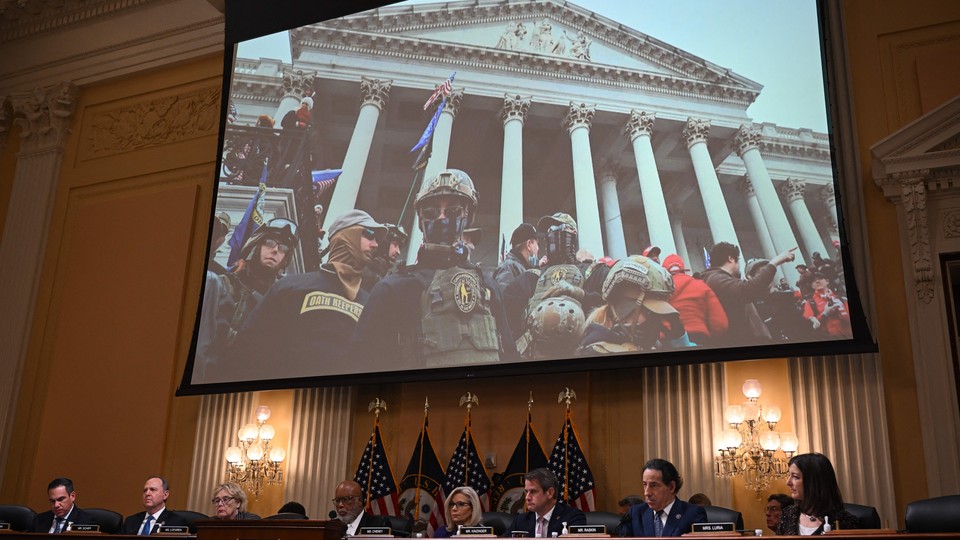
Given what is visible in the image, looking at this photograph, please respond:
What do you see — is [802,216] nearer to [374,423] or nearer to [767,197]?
[767,197]

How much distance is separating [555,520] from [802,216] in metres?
3.00

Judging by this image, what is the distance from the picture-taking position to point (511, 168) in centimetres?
795

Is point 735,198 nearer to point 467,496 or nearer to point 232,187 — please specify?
point 467,496

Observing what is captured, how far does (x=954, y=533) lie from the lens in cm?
363

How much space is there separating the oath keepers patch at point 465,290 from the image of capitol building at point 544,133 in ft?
0.63

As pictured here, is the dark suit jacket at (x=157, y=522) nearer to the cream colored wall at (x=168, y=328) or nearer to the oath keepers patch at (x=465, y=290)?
the cream colored wall at (x=168, y=328)

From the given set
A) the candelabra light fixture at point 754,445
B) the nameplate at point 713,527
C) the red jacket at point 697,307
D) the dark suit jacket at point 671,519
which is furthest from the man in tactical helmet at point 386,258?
the nameplate at point 713,527

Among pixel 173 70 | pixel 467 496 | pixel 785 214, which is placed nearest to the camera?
pixel 467 496

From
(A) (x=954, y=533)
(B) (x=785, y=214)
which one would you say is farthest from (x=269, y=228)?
(A) (x=954, y=533)

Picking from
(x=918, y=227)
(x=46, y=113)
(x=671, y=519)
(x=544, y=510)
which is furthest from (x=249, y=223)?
(x=918, y=227)

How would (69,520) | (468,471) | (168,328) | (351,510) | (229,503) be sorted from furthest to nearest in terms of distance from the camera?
(168,328) → (468,471) → (69,520) → (229,503) → (351,510)

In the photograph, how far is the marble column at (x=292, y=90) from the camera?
9.03 meters

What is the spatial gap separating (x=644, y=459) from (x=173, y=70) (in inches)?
267

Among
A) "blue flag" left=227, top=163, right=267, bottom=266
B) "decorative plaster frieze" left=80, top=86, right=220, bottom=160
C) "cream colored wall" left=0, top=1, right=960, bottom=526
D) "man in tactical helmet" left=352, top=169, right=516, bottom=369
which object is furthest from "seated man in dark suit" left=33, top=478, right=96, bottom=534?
"decorative plaster frieze" left=80, top=86, right=220, bottom=160
